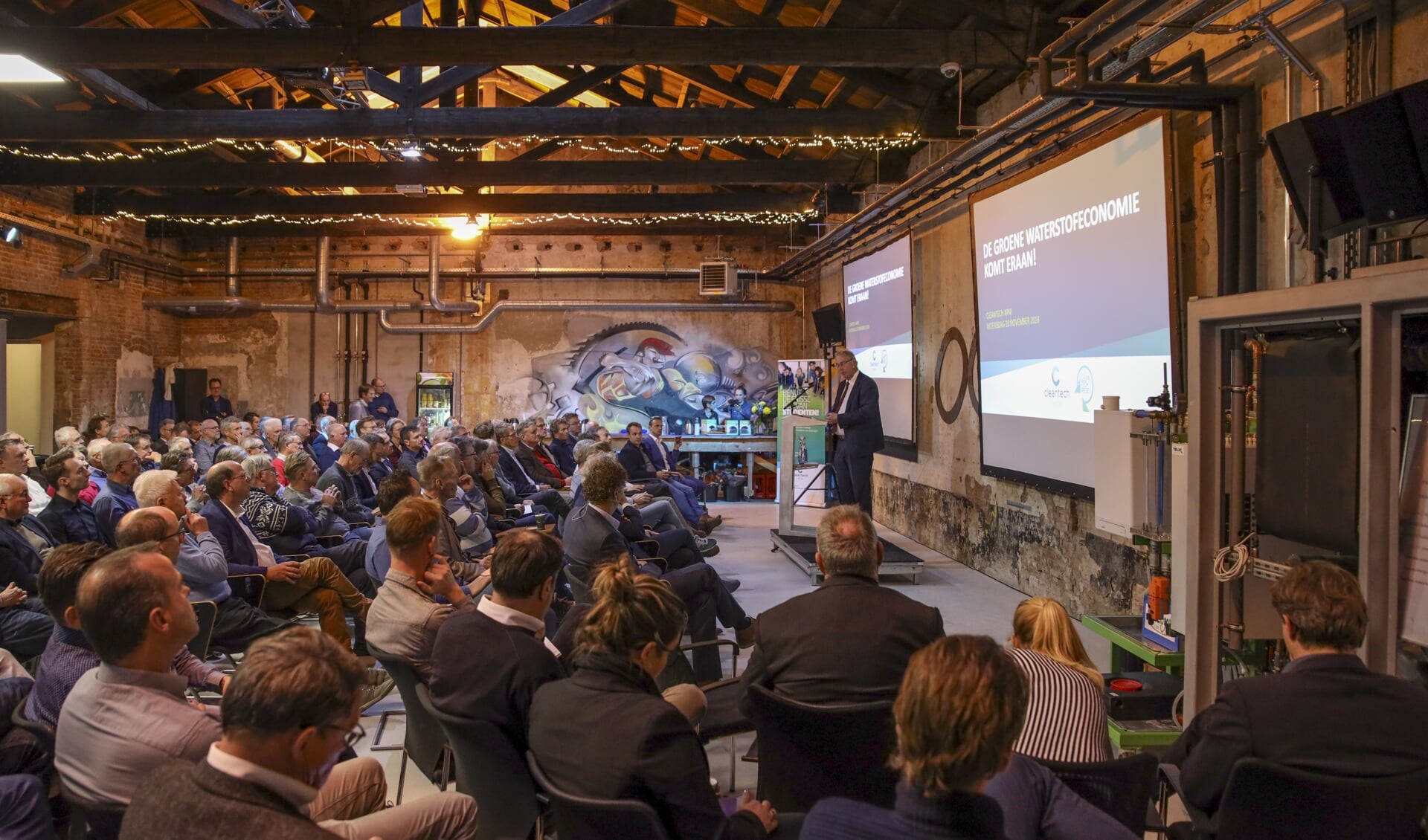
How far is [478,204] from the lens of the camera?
36.8 feet

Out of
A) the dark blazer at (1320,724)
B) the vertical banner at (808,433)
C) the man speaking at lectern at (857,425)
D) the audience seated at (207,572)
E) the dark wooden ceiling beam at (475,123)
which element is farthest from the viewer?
the vertical banner at (808,433)

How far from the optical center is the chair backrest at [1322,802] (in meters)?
1.86

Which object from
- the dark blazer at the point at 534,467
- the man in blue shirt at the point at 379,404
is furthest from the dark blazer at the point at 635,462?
the man in blue shirt at the point at 379,404

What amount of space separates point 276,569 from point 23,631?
1045 mm

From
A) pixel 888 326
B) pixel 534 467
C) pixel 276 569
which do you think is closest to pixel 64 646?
pixel 276 569

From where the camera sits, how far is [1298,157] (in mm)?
3424

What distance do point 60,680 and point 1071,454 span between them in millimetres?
5398

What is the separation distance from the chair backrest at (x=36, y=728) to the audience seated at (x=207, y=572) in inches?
55.3

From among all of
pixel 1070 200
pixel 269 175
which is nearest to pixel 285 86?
pixel 269 175

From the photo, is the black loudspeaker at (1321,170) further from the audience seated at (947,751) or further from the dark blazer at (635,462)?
the dark blazer at (635,462)

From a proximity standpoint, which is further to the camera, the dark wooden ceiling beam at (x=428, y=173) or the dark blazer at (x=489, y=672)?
the dark wooden ceiling beam at (x=428, y=173)

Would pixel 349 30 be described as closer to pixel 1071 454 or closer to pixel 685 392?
pixel 1071 454

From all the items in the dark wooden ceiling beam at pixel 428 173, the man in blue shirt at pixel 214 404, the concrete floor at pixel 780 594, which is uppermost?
the dark wooden ceiling beam at pixel 428 173

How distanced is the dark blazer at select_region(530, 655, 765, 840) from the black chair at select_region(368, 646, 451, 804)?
0.95 meters
